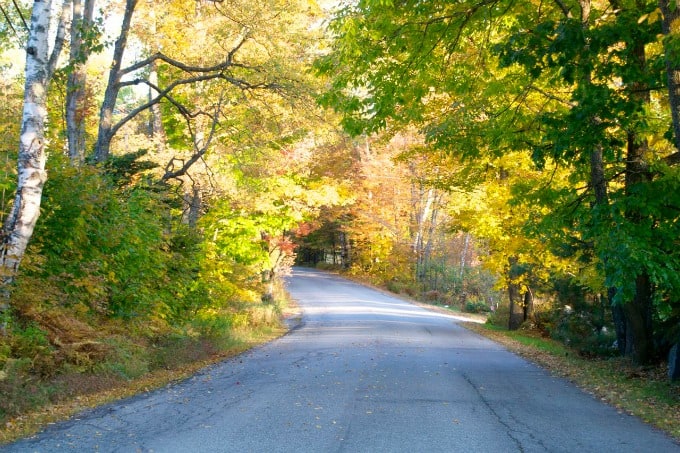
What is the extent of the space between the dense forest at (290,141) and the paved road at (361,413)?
140 cm

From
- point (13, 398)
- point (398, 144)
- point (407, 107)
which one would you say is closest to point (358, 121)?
point (407, 107)

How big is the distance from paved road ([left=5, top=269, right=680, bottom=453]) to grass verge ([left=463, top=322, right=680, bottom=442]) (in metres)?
0.38

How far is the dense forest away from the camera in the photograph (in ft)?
30.5

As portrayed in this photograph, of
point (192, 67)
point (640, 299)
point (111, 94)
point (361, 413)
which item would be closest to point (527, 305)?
point (640, 299)

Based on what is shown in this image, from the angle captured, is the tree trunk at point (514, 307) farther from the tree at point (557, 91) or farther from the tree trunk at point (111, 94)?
the tree trunk at point (111, 94)

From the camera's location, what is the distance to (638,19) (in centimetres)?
991

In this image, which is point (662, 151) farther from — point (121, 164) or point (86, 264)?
point (121, 164)

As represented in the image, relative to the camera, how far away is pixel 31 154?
8.99 m

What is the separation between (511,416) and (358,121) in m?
5.75

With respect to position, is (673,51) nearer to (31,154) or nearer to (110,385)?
(31,154)

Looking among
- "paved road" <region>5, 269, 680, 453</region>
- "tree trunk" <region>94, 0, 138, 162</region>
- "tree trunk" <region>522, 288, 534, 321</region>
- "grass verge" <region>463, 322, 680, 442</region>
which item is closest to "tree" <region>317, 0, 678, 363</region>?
"grass verge" <region>463, 322, 680, 442</region>

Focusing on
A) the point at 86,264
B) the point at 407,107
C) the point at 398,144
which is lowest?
the point at 86,264

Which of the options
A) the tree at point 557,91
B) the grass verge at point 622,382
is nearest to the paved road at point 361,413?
the grass verge at point 622,382

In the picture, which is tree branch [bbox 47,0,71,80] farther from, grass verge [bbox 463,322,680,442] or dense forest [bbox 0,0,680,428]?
grass verge [bbox 463,322,680,442]
